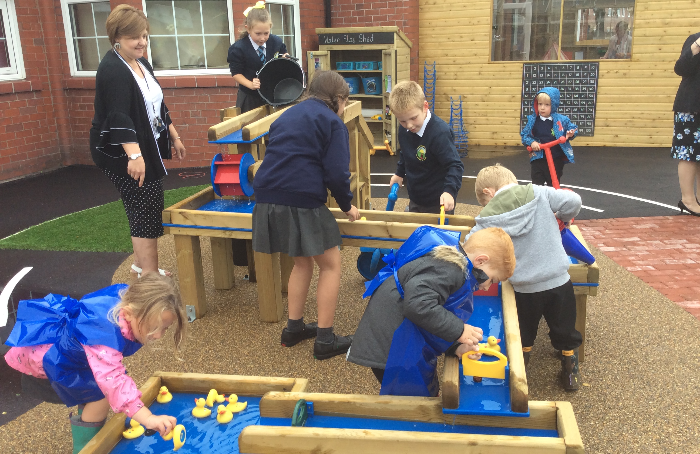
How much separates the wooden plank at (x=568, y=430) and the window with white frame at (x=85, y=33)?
9698 millimetres

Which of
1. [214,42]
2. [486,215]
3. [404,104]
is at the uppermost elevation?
[214,42]

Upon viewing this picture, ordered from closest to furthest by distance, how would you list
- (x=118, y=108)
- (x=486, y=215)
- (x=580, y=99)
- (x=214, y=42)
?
(x=486, y=215)
(x=118, y=108)
(x=214, y=42)
(x=580, y=99)

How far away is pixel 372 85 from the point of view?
11523 mm

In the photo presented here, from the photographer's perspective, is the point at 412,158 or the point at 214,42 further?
the point at 214,42

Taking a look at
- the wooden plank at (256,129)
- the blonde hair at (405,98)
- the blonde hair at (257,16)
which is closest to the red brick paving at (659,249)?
the blonde hair at (405,98)

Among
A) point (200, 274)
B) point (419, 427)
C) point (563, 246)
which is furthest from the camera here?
point (200, 274)

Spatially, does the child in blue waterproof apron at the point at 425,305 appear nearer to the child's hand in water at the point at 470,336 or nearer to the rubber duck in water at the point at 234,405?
the child's hand in water at the point at 470,336

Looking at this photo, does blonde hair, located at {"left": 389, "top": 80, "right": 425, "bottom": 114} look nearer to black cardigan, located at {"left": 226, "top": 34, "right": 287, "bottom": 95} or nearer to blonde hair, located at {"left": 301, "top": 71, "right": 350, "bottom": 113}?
blonde hair, located at {"left": 301, "top": 71, "right": 350, "bottom": 113}

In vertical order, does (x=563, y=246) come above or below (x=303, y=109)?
below

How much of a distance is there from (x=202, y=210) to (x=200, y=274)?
0.47 m

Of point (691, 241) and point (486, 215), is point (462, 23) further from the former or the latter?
point (486, 215)

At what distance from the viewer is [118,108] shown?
4082mm

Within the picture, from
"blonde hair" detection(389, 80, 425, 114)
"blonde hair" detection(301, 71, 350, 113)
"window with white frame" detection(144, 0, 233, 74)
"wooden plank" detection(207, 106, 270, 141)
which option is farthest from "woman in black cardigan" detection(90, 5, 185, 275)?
"window with white frame" detection(144, 0, 233, 74)

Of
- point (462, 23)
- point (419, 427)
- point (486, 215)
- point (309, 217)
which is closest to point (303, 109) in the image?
point (309, 217)
